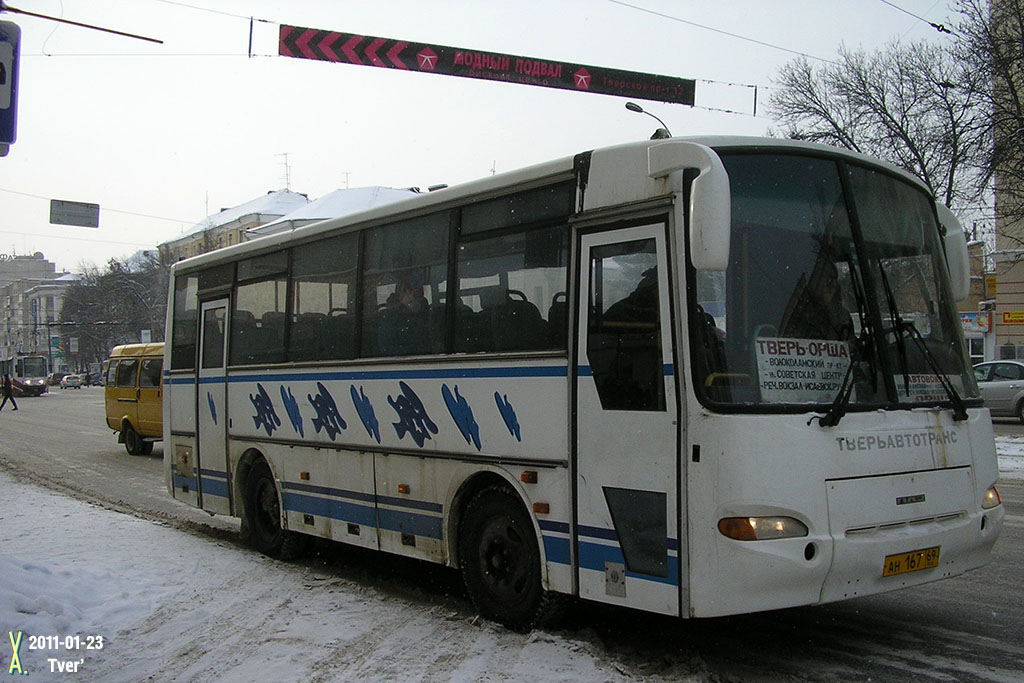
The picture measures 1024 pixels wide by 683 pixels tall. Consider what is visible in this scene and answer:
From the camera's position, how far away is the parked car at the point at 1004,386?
2534 cm

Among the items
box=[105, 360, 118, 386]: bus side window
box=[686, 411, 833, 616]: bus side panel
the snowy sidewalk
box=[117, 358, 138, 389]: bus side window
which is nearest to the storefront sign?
box=[117, 358, 138, 389]: bus side window

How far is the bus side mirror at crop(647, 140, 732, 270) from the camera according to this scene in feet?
16.7

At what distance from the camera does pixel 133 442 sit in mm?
22812

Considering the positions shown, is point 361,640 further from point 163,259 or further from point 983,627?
point 163,259

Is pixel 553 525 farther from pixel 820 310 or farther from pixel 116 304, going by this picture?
pixel 116 304

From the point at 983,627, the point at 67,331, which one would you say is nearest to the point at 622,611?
the point at 983,627

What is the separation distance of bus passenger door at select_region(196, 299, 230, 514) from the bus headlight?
6.86m

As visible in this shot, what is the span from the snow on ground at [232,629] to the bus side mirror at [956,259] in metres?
3.26

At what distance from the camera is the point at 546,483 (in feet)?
20.7

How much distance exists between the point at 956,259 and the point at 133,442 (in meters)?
20.0

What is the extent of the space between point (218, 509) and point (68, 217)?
1409cm

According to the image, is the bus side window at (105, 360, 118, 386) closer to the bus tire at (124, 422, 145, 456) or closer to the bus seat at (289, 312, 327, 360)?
the bus tire at (124, 422, 145, 456)

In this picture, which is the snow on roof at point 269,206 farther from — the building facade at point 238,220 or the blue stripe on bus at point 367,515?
the blue stripe on bus at point 367,515

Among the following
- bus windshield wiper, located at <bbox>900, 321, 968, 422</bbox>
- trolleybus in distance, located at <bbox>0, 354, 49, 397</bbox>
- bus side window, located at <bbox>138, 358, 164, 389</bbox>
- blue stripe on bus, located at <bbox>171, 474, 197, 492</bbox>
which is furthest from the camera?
trolleybus in distance, located at <bbox>0, 354, 49, 397</bbox>
